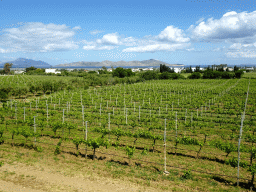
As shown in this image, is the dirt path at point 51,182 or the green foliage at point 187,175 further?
the green foliage at point 187,175

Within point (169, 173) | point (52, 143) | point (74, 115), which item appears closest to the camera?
point (169, 173)

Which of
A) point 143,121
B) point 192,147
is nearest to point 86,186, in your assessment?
point 192,147

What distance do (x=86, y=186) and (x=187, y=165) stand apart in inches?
205

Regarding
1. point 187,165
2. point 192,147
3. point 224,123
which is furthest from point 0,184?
point 224,123

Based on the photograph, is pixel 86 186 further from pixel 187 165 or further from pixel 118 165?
pixel 187 165

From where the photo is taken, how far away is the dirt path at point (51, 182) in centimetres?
734

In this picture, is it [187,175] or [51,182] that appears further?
[187,175]

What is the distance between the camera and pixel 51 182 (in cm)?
771

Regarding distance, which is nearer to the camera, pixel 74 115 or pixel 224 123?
pixel 224 123

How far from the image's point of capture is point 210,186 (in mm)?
7762

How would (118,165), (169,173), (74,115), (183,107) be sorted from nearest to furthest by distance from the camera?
(169,173)
(118,165)
(74,115)
(183,107)

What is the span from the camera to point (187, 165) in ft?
31.6

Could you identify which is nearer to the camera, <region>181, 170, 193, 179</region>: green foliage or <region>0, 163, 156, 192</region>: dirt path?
<region>0, 163, 156, 192</region>: dirt path

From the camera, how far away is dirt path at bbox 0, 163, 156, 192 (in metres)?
7.34
